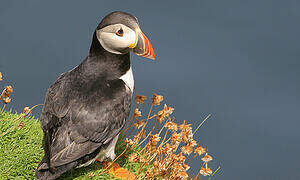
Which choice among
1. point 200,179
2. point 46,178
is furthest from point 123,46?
point 200,179

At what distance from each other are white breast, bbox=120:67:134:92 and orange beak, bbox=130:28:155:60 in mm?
381

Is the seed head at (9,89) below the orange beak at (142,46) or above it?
below

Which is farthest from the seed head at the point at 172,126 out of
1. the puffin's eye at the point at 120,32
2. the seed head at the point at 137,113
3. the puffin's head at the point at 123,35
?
the puffin's eye at the point at 120,32

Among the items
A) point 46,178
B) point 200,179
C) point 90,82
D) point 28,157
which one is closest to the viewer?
point 46,178

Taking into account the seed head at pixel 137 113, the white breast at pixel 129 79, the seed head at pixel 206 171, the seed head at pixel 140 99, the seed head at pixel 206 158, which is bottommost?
the seed head at pixel 206 171

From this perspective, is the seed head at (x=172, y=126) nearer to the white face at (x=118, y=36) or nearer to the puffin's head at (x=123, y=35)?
the puffin's head at (x=123, y=35)

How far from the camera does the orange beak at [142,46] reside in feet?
17.4

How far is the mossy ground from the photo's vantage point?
18.9ft

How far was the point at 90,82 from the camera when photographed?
5.46m

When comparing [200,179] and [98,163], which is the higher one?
[98,163]

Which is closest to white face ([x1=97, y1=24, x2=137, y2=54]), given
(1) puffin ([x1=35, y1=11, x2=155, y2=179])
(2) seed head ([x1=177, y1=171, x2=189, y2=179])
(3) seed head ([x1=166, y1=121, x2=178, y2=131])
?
(1) puffin ([x1=35, y1=11, x2=155, y2=179])

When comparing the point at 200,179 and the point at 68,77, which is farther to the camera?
the point at 200,179

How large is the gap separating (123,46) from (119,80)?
46 cm

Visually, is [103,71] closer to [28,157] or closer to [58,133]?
[58,133]
